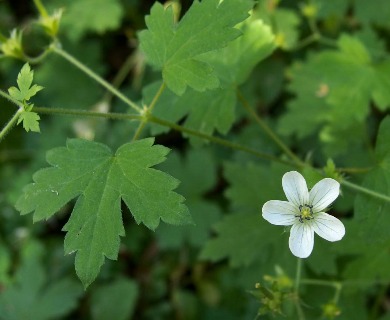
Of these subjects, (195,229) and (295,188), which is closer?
(295,188)

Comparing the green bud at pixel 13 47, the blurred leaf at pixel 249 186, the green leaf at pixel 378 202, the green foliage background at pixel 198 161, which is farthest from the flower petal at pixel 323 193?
the green bud at pixel 13 47

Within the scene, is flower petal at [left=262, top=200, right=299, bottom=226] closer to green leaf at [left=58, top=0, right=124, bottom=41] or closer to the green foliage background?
the green foliage background

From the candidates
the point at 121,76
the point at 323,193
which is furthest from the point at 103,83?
the point at 121,76

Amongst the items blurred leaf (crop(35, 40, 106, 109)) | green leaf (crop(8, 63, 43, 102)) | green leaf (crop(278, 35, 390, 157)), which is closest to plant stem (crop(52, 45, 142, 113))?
green leaf (crop(8, 63, 43, 102))

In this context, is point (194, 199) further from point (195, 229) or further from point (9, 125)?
point (9, 125)

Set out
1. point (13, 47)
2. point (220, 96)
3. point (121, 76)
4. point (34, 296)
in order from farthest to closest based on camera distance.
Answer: point (121, 76) → point (34, 296) → point (220, 96) → point (13, 47)

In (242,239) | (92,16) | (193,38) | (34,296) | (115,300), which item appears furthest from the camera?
(92,16)

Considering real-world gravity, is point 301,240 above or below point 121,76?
below

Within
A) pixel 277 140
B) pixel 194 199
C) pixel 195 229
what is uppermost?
pixel 194 199

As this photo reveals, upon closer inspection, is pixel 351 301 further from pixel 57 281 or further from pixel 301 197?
pixel 57 281
